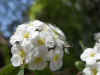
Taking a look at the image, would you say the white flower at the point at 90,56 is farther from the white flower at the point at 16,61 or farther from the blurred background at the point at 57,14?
the blurred background at the point at 57,14

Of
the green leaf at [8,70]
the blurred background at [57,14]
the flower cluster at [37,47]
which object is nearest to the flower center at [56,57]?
the flower cluster at [37,47]

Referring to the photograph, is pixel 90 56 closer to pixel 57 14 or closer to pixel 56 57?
pixel 56 57

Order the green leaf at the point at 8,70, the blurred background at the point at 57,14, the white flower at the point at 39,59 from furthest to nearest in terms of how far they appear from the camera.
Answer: the blurred background at the point at 57,14 → the green leaf at the point at 8,70 → the white flower at the point at 39,59

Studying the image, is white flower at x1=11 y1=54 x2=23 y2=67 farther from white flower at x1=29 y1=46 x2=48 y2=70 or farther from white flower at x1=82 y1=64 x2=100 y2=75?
white flower at x1=82 y1=64 x2=100 y2=75

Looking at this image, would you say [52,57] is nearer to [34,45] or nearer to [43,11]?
[34,45]

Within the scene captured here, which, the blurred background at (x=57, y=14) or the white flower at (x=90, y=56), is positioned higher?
the blurred background at (x=57, y=14)

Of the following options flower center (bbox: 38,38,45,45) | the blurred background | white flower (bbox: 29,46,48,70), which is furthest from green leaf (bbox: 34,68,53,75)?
the blurred background
